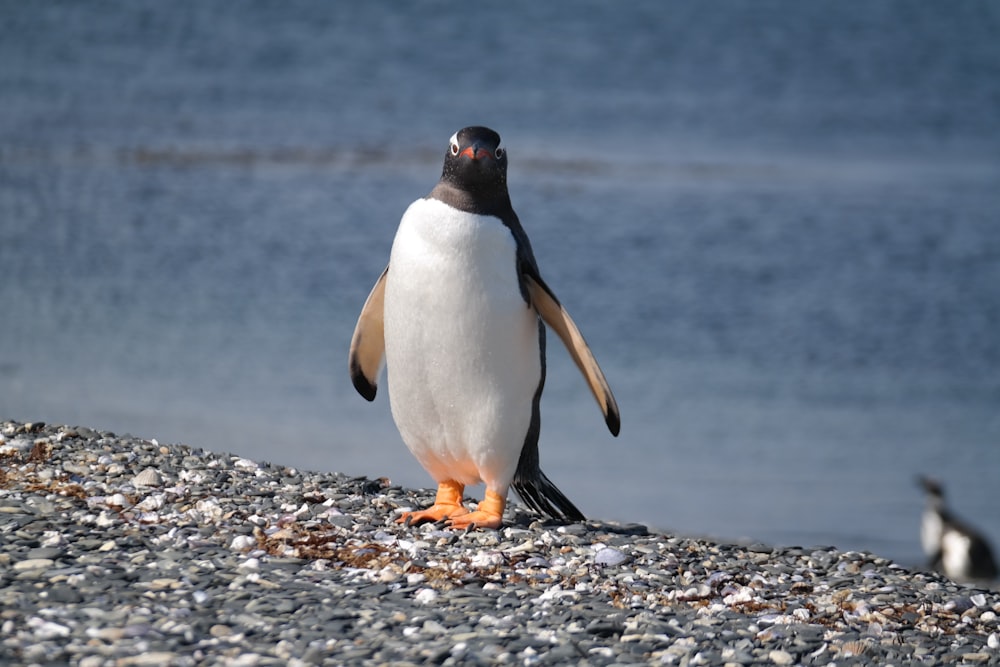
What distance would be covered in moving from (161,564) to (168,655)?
737 millimetres

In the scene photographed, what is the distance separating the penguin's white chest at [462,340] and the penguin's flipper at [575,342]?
0.23 ft

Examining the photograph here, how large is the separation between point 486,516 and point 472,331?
0.67 metres

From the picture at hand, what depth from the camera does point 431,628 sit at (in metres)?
3.99

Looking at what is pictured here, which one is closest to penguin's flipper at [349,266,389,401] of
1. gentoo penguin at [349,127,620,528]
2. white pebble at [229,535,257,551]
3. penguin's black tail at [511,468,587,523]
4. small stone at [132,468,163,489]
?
gentoo penguin at [349,127,620,528]

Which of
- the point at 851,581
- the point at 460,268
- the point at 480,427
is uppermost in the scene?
the point at 460,268

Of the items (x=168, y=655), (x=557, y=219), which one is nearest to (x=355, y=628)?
(x=168, y=655)

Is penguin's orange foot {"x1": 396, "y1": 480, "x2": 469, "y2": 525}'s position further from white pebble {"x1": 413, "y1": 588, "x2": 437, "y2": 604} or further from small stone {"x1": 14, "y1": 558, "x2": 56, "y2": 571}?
small stone {"x1": 14, "y1": 558, "x2": 56, "y2": 571}

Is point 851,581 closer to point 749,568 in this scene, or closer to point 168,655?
point 749,568

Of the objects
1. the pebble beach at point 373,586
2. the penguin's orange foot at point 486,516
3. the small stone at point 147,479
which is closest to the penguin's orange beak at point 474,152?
the penguin's orange foot at point 486,516

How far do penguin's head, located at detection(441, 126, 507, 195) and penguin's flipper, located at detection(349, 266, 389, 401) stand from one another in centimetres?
58

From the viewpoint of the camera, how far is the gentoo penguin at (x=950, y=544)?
30.0 ft

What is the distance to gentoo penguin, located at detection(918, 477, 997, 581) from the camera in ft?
30.0

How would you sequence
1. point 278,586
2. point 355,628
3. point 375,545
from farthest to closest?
point 375,545
point 278,586
point 355,628

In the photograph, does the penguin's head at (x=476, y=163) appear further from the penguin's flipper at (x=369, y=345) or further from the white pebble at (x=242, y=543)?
the white pebble at (x=242, y=543)
